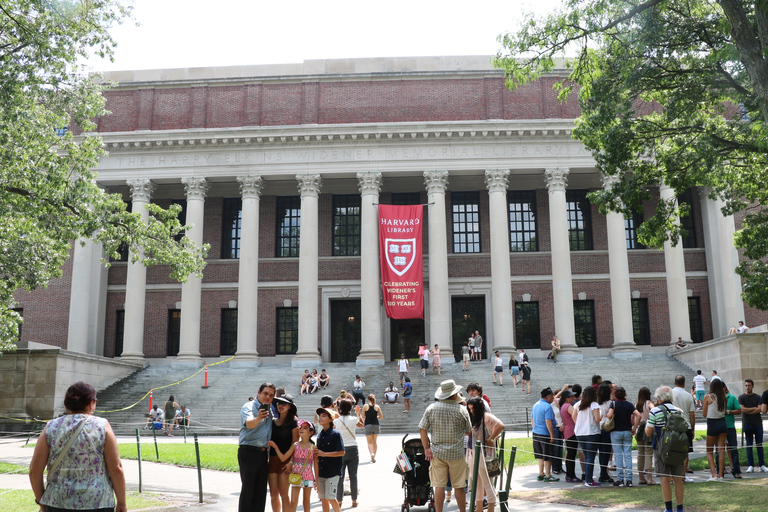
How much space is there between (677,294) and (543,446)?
2409 centimetres

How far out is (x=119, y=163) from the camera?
118 ft

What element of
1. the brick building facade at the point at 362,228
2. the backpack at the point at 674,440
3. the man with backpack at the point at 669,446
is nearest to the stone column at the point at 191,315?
the brick building facade at the point at 362,228

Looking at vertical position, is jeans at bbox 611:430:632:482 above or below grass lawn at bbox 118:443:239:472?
above

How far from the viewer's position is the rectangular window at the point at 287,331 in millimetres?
37531

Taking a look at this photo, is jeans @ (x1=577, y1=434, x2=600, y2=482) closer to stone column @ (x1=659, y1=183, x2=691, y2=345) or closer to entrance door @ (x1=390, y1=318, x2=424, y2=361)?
stone column @ (x1=659, y1=183, x2=691, y2=345)

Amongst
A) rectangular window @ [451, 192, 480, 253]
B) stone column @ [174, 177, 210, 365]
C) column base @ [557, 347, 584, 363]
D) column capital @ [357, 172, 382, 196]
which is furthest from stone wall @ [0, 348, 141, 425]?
column base @ [557, 347, 584, 363]

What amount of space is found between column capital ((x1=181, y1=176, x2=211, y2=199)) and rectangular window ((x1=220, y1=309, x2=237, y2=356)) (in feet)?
22.2

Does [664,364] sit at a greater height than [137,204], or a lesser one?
lesser

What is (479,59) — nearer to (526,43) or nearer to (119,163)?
(119,163)

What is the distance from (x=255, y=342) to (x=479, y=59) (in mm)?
18986

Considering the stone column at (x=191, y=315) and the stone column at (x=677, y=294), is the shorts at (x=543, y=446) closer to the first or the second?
the stone column at (x=677, y=294)

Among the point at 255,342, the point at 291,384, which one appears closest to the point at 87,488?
the point at 291,384

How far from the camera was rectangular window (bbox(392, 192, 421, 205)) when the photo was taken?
128ft

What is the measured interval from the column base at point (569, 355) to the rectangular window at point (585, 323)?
4327 mm
